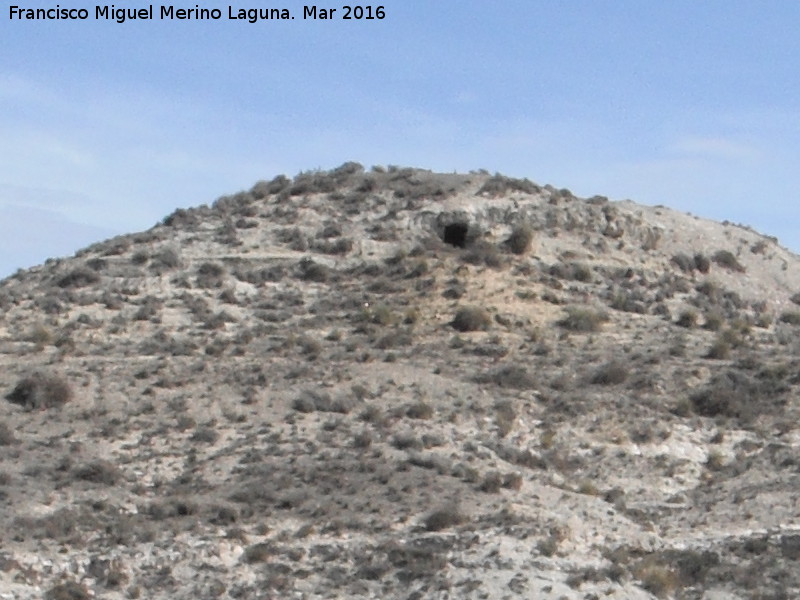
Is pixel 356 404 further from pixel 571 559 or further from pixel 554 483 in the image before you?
pixel 571 559

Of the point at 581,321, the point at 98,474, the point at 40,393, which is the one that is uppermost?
the point at 581,321

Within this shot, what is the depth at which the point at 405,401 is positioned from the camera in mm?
43844

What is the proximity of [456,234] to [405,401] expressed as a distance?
12.6m

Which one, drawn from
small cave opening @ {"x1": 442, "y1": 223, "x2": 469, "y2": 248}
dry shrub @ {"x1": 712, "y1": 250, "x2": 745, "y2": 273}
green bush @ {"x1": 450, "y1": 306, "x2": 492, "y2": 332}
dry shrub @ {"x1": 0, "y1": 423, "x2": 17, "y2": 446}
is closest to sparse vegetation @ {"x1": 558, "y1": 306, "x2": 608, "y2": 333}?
green bush @ {"x1": 450, "y1": 306, "x2": 492, "y2": 332}

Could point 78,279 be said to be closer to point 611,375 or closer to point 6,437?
point 6,437

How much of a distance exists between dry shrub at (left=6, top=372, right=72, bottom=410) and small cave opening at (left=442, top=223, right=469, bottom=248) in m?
16.0

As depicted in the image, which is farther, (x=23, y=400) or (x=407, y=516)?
(x=23, y=400)

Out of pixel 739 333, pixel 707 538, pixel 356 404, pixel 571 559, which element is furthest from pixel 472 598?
pixel 739 333

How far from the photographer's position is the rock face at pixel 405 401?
34.8 meters

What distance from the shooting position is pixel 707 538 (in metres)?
36.6

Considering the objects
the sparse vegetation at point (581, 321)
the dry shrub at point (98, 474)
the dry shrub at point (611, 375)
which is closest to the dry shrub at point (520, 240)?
the sparse vegetation at point (581, 321)

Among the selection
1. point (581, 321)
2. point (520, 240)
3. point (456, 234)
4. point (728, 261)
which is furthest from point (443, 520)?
point (728, 261)

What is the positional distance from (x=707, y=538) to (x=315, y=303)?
1834cm

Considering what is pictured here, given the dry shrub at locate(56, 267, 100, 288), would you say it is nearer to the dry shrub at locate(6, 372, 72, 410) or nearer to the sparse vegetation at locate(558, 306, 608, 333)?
the dry shrub at locate(6, 372, 72, 410)
